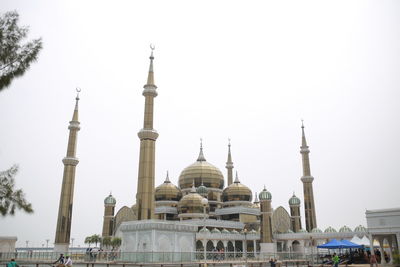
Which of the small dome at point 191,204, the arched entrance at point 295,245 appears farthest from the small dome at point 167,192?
the arched entrance at point 295,245

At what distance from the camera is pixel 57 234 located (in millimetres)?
42031

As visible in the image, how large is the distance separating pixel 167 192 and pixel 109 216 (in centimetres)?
916

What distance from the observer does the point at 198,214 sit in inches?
2000

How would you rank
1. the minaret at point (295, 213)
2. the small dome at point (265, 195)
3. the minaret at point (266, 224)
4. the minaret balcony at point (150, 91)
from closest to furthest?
the minaret balcony at point (150, 91) < the minaret at point (266, 224) < the small dome at point (265, 195) < the minaret at point (295, 213)

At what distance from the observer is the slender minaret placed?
5284 centimetres

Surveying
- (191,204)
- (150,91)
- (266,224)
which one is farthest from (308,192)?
(150,91)

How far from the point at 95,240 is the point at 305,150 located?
33.4 meters

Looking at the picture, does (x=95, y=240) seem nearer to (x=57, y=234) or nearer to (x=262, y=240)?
(x=57, y=234)

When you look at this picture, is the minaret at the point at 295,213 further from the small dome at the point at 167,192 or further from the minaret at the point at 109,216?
the minaret at the point at 109,216

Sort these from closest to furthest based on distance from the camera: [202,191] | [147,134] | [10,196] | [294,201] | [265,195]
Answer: [10,196]
[147,134]
[265,195]
[202,191]
[294,201]

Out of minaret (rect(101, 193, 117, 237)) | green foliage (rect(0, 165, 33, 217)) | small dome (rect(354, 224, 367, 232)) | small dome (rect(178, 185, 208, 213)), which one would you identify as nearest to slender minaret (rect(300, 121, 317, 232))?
small dome (rect(354, 224, 367, 232))

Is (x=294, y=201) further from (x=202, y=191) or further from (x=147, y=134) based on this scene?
(x=147, y=134)

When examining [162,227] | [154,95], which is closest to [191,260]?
[162,227]

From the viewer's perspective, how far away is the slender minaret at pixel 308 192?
5284cm
